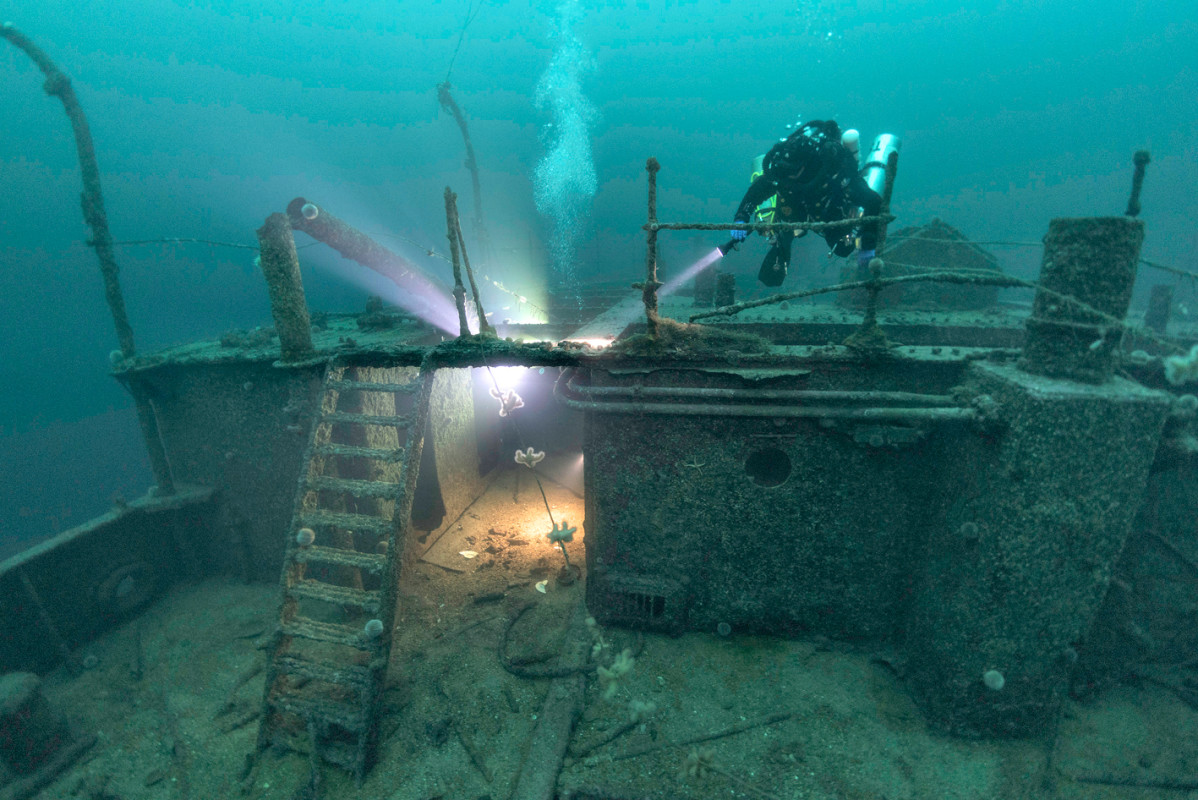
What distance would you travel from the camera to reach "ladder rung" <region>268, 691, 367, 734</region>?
172 inches

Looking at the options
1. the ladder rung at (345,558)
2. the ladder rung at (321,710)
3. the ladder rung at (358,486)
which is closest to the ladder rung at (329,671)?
the ladder rung at (321,710)

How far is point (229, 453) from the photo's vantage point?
7.55m

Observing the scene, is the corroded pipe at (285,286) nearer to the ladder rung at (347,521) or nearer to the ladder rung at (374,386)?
the ladder rung at (374,386)

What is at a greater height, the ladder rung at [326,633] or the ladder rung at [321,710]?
the ladder rung at [326,633]

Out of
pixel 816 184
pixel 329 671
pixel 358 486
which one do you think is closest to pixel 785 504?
pixel 816 184

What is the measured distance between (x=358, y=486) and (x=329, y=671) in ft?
5.95

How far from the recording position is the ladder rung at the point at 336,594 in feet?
15.3

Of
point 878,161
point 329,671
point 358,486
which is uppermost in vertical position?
point 878,161

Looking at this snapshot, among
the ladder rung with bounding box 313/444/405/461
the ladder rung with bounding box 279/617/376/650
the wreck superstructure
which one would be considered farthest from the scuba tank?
the ladder rung with bounding box 279/617/376/650

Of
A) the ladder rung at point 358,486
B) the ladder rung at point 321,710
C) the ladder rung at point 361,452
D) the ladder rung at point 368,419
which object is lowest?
the ladder rung at point 321,710

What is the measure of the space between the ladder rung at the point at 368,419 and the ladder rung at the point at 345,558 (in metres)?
1.43

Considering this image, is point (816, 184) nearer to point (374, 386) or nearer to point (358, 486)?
point (374, 386)

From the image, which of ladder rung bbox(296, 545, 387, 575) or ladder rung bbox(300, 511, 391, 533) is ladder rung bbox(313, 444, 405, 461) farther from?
ladder rung bbox(296, 545, 387, 575)

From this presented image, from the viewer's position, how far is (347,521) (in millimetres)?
5035
